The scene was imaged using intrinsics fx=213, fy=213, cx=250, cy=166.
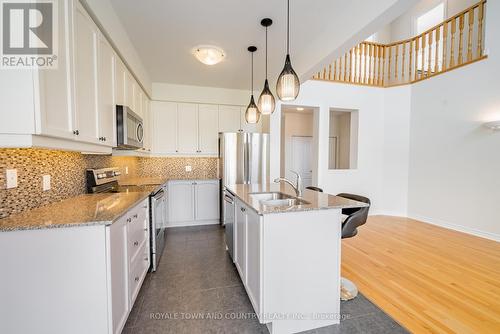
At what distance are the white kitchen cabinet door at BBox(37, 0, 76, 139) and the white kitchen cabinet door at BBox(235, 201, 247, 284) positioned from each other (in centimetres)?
142

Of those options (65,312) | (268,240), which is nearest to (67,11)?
(65,312)

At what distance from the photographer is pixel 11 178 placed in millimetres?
1325

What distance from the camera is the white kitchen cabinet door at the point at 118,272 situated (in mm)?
1292

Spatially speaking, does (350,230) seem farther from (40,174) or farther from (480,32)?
(480,32)

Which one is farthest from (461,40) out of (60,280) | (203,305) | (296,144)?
(60,280)

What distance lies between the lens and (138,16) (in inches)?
84.0

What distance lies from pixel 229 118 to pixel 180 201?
74.8 inches

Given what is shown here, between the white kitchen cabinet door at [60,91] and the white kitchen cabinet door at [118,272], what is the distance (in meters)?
0.67

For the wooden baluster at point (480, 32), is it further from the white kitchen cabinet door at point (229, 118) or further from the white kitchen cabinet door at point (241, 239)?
the white kitchen cabinet door at point (241, 239)

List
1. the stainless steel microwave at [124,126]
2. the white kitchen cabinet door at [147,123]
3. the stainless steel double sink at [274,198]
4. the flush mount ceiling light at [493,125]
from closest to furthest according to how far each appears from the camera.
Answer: the stainless steel double sink at [274,198] → the stainless steel microwave at [124,126] → the flush mount ceiling light at [493,125] → the white kitchen cabinet door at [147,123]

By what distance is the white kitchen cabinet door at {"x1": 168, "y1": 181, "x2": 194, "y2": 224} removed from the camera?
3.96 metres

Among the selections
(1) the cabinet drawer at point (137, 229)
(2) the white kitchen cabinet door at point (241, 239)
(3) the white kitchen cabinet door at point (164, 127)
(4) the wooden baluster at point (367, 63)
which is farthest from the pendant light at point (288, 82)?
(4) the wooden baluster at point (367, 63)

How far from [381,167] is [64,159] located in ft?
18.1

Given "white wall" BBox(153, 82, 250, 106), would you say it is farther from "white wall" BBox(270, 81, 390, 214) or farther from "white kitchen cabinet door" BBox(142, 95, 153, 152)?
"white wall" BBox(270, 81, 390, 214)
